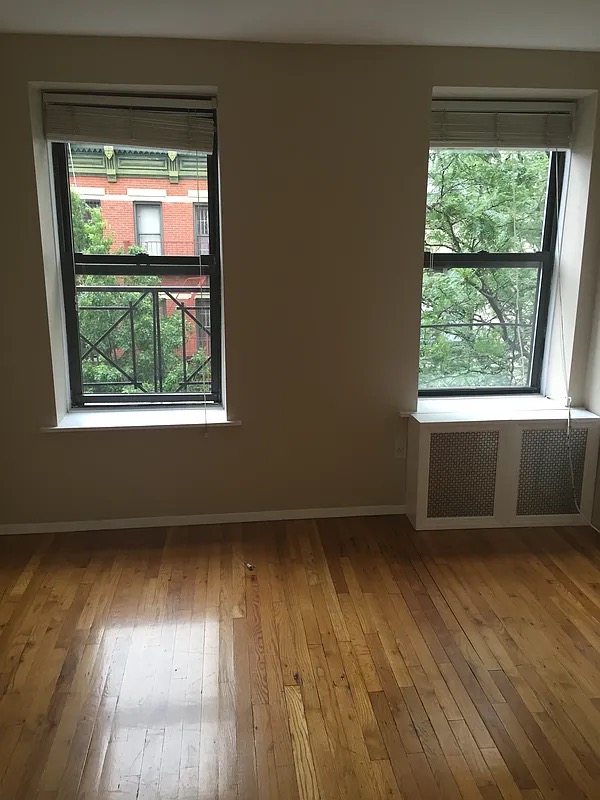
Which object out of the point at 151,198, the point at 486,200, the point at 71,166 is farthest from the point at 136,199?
the point at 486,200

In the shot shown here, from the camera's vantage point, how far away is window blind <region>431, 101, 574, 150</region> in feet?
10.7

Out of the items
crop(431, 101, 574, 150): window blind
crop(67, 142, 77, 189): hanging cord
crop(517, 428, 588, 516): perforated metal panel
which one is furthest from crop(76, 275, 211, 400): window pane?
crop(517, 428, 588, 516): perforated metal panel

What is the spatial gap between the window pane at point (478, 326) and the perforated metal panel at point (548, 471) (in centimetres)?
50

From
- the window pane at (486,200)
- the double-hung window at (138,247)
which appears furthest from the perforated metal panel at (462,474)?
the double-hung window at (138,247)

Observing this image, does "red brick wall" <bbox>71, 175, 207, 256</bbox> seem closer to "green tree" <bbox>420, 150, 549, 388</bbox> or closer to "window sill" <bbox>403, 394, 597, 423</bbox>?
"green tree" <bbox>420, 150, 549, 388</bbox>

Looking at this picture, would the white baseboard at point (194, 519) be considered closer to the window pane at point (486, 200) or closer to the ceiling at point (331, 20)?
the window pane at point (486, 200)

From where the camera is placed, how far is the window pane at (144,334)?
10.9 ft

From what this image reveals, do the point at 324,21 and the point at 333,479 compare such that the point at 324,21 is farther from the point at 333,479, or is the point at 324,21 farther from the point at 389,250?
the point at 333,479

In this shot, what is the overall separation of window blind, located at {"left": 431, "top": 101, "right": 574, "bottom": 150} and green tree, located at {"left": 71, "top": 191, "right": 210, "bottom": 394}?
1.64 meters

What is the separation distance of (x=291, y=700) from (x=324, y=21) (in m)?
2.72

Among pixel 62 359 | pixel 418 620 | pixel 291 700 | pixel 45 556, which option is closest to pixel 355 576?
pixel 418 620

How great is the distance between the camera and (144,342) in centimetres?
341

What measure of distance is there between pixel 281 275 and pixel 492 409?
1.40 meters

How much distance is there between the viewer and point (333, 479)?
3.48 m
